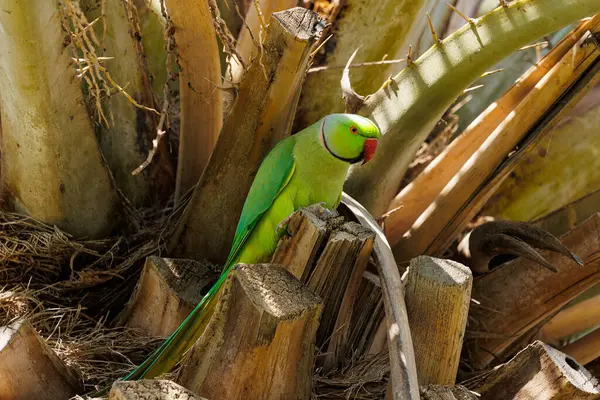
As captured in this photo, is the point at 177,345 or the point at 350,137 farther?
the point at 350,137

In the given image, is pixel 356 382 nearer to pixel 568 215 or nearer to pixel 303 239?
pixel 303 239

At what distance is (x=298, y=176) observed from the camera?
2521 millimetres

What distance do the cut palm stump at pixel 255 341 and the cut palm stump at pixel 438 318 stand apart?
0.35 meters

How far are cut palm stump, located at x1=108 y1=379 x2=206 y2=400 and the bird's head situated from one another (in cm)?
113

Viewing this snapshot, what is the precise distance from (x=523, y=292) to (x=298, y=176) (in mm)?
865

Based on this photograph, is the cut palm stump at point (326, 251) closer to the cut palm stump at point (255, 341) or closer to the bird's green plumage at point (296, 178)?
the cut palm stump at point (255, 341)

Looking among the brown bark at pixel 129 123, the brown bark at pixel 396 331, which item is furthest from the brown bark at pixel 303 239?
the brown bark at pixel 129 123

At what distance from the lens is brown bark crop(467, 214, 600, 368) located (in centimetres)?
241

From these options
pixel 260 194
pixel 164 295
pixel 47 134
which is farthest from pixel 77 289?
pixel 260 194

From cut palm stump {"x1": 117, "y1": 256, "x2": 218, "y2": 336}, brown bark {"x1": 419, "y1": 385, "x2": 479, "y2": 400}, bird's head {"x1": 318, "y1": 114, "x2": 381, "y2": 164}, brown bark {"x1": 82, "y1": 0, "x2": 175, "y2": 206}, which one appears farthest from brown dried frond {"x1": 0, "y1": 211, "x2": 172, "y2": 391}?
brown bark {"x1": 419, "y1": 385, "x2": 479, "y2": 400}

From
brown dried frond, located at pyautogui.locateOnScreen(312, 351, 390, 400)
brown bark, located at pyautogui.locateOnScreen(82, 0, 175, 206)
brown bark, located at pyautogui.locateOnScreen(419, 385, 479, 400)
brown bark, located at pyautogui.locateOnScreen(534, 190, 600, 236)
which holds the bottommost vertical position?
brown bark, located at pyautogui.locateOnScreen(534, 190, 600, 236)

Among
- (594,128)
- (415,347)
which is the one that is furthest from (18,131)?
(594,128)

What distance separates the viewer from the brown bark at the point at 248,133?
7.02 ft

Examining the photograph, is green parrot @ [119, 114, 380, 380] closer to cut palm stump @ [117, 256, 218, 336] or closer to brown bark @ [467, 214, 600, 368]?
cut palm stump @ [117, 256, 218, 336]
